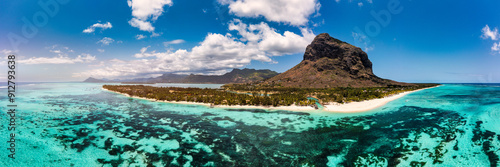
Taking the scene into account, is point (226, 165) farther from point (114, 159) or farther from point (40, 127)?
point (40, 127)

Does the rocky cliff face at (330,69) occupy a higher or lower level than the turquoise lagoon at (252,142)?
higher

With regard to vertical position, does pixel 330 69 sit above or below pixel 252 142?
above

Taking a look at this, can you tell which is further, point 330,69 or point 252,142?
point 330,69

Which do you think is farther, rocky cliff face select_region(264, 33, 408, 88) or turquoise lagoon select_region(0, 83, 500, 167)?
rocky cliff face select_region(264, 33, 408, 88)

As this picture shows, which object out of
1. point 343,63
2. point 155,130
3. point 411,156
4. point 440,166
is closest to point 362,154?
point 411,156

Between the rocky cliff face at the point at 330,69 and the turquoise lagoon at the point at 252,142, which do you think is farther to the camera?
the rocky cliff face at the point at 330,69

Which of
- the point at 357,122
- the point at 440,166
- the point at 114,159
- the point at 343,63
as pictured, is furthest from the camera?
the point at 343,63

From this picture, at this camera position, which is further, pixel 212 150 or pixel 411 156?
A: pixel 212 150

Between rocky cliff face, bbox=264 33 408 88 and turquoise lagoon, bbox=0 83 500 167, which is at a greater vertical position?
rocky cliff face, bbox=264 33 408 88
